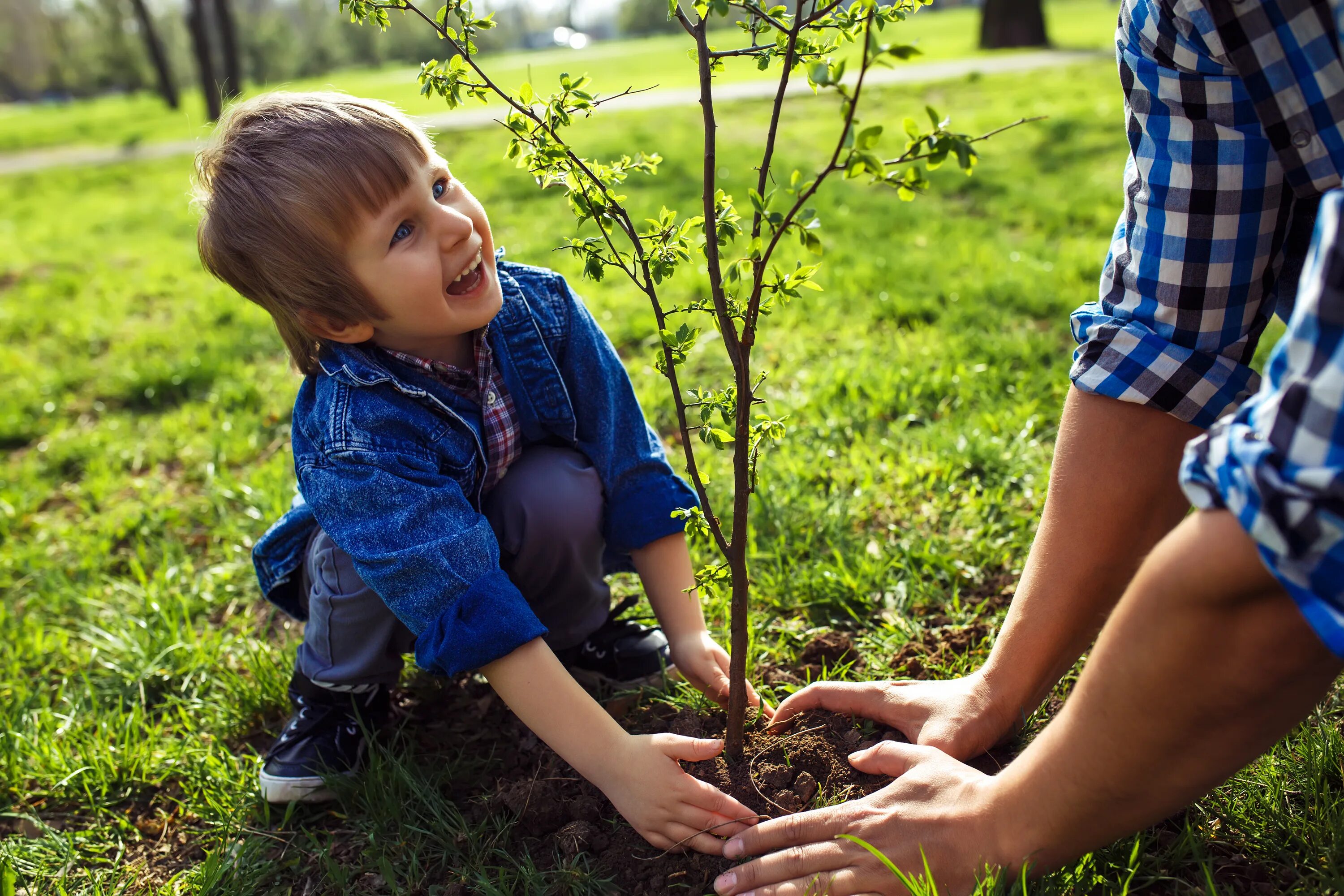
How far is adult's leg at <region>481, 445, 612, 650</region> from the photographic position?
6.42 ft

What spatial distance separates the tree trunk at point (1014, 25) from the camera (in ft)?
52.0

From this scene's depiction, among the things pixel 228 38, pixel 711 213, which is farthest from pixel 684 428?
pixel 228 38

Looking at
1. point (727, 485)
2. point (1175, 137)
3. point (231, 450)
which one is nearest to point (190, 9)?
point (231, 450)

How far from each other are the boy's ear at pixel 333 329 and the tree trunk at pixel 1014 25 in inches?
649

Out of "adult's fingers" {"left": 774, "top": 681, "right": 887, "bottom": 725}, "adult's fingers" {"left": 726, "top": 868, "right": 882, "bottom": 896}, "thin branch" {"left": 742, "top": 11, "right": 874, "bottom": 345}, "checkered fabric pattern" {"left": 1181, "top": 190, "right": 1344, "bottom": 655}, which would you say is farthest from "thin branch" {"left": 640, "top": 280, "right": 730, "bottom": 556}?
"checkered fabric pattern" {"left": 1181, "top": 190, "right": 1344, "bottom": 655}

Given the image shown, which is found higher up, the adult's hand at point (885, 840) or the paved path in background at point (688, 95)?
A: the paved path in background at point (688, 95)

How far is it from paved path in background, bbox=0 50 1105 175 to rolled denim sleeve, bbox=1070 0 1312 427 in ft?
33.9

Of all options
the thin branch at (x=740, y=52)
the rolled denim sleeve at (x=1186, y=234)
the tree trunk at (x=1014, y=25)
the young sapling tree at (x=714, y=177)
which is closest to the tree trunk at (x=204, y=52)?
the tree trunk at (x=1014, y=25)

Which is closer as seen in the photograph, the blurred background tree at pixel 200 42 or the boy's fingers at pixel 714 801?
the boy's fingers at pixel 714 801

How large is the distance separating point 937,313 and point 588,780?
9.14ft

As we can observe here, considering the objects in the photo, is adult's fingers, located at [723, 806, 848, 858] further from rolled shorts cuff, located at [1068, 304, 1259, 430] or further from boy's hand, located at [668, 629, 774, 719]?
rolled shorts cuff, located at [1068, 304, 1259, 430]

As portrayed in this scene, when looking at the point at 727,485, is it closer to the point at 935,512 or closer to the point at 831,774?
the point at 935,512

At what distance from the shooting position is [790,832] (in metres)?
1.54

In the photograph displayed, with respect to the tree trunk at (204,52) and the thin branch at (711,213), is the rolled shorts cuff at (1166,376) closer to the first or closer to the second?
the thin branch at (711,213)
